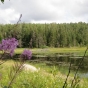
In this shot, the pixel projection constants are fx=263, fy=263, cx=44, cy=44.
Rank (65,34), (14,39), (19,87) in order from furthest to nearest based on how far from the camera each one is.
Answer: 1. (65,34)
2. (19,87)
3. (14,39)

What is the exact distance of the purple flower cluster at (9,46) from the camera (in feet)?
7.43

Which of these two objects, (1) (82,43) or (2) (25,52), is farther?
(1) (82,43)

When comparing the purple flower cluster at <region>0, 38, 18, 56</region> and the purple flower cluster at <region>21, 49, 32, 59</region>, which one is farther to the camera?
the purple flower cluster at <region>0, 38, 18, 56</region>

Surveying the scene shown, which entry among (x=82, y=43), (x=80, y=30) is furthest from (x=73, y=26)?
(x=82, y=43)

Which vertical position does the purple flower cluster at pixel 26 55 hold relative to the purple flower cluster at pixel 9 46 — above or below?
below

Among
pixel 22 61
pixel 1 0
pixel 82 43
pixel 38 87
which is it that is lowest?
pixel 82 43

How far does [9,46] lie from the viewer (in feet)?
7.45

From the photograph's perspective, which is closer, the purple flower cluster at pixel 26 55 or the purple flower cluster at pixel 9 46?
the purple flower cluster at pixel 26 55

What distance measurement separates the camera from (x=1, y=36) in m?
2.79

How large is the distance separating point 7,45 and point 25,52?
0.17 m

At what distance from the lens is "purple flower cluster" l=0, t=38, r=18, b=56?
2264 mm

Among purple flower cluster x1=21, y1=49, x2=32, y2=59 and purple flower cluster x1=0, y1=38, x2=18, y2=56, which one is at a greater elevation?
purple flower cluster x1=0, y1=38, x2=18, y2=56

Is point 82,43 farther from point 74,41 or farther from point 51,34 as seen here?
point 51,34

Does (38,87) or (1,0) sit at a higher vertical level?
(1,0)
